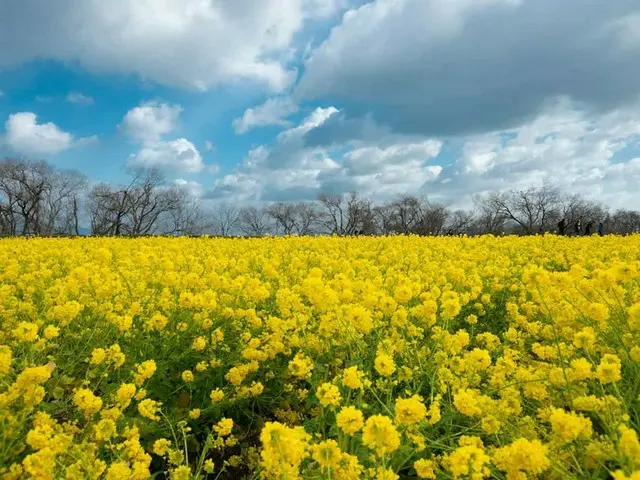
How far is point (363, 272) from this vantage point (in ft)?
21.9

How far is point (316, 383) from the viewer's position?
3.53 m

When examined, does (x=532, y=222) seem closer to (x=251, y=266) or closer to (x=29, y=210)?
(x=29, y=210)

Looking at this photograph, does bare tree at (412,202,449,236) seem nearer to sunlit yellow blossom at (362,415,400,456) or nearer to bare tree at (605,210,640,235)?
bare tree at (605,210,640,235)

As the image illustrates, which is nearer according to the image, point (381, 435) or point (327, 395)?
point (381, 435)

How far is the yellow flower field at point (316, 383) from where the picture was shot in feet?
7.26

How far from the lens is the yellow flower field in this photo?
2.21 metres

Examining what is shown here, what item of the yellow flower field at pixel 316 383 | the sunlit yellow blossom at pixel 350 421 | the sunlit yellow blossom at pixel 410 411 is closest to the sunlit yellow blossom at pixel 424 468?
the yellow flower field at pixel 316 383

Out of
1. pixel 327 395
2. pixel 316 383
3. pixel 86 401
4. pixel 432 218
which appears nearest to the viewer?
pixel 327 395

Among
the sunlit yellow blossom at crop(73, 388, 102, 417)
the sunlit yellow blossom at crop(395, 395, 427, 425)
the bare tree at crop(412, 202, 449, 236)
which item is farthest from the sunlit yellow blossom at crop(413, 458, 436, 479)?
the bare tree at crop(412, 202, 449, 236)

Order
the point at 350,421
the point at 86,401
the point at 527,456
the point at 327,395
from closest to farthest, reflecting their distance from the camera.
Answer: the point at 527,456
the point at 350,421
the point at 327,395
the point at 86,401

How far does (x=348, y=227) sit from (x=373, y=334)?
95.5 meters

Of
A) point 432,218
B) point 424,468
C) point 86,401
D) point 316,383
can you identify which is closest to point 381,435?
point 424,468

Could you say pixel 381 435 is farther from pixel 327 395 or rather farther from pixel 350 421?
pixel 327 395

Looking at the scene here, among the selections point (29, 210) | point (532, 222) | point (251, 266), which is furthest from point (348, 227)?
point (251, 266)
